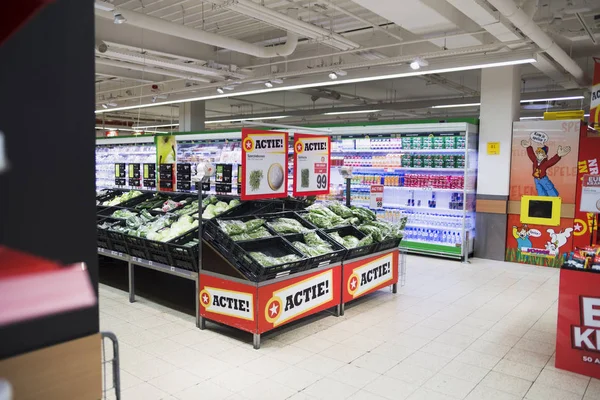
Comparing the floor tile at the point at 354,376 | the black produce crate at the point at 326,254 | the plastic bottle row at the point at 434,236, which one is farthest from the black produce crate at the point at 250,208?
the plastic bottle row at the point at 434,236

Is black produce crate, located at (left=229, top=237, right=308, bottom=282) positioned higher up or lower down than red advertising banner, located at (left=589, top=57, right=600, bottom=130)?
lower down

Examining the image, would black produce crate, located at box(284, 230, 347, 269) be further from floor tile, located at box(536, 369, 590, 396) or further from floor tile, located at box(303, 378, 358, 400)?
floor tile, located at box(536, 369, 590, 396)

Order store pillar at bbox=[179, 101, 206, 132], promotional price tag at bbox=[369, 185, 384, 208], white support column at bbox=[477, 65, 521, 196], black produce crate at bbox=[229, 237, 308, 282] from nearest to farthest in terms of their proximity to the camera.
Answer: black produce crate at bbox=[229, 237, 308, 282] → white support column at bbox=[477, 65, 521, 196] → promotional price tag at bbox=[369, 185, 384, 208] → store pillar at bbox=[179, 101, 206, 132]

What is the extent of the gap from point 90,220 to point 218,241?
3378 millimetres

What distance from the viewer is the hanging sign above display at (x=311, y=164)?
649 centimetres

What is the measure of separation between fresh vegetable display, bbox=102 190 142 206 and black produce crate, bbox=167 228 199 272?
3.11 meters

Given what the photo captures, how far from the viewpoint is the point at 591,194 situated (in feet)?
16.0

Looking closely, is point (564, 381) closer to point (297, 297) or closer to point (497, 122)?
point (297, 297)

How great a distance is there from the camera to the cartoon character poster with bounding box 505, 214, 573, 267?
872 cm

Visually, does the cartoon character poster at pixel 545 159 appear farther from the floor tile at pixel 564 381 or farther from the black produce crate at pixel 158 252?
the black produce crate at pixel 158 252

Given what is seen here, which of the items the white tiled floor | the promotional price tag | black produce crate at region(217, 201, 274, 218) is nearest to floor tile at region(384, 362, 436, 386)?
the white tiled floor

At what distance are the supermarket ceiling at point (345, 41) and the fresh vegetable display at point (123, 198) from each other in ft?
8.49

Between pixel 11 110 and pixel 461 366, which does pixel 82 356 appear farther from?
pixel 461 366

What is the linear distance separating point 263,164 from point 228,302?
1.68 m
